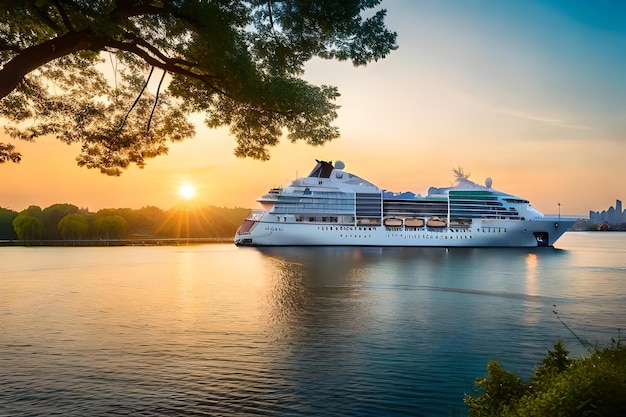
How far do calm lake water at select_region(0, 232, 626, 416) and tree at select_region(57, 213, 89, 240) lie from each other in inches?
3751

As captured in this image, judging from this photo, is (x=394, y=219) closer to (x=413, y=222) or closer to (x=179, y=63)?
(x=413, y=222)

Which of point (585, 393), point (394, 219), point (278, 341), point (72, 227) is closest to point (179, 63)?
point (585, 393)

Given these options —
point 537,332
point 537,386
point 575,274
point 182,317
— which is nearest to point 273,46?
point 537,386

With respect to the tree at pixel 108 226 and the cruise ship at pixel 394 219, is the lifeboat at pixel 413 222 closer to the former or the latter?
the cruise ship at pixel 394 219

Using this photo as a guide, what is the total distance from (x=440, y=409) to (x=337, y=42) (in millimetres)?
6677

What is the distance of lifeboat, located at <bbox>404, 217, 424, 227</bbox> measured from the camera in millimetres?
88562

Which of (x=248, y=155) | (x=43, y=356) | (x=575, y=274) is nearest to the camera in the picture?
(x=248, y=155)

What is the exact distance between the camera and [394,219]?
8919 centimetres

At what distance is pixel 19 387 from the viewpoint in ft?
37.7

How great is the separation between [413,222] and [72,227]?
Answer: 78.8 metres

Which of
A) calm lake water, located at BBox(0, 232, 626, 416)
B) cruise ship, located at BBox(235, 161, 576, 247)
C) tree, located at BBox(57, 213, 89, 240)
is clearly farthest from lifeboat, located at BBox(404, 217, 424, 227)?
tree, located at BBox(57, 213, 89, 240)

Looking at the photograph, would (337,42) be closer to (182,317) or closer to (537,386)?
(537,386)

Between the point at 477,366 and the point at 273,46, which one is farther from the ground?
the point at 273,46

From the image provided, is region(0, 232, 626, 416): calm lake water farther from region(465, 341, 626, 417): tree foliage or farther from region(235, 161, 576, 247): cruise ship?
region(235, 161, 576, 247): cruise ship
